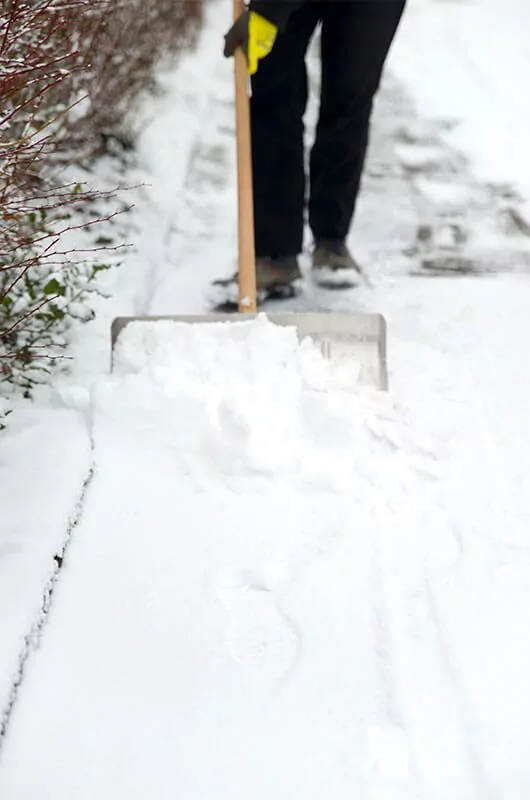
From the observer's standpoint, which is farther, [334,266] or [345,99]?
[334,266]

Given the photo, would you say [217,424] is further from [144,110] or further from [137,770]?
[144,110]

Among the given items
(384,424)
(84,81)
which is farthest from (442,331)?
(84,81)

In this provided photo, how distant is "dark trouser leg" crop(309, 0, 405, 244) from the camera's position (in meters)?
2.14

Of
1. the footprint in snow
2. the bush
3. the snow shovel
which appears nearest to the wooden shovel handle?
the snow shovel

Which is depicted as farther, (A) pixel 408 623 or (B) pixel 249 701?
(A) pixel 408 623

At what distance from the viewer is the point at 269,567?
54.3 inches

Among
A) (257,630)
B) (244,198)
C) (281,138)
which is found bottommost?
(257,630)

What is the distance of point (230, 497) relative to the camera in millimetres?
1517

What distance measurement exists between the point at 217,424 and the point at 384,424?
392 millimetres

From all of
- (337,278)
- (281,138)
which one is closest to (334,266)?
(337,278)

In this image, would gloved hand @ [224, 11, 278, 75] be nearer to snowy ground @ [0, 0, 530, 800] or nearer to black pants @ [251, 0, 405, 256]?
black pants @ [251, 0, 405, 256]

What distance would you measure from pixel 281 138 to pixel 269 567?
149cm

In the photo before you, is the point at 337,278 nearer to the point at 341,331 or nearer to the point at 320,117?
the point at 320,117

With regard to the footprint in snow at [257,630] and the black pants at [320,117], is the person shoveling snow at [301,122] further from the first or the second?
the footprint in snow at [257,630]
